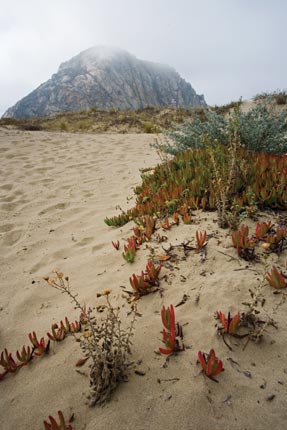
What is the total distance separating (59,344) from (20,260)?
176 cm

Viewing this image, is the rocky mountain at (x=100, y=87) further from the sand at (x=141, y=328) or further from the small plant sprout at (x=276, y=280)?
the small plant sprout at (x=276, y=280)

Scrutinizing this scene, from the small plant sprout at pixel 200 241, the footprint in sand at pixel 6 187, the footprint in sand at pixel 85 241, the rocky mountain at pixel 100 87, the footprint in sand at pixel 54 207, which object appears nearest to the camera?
the small plant sprout at pixel 200 241

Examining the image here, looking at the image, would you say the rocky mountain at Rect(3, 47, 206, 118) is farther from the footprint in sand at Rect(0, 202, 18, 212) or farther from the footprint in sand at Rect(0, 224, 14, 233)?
the footprint in sand at Rect(0, 224, 14, 233)

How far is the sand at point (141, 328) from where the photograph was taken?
4.49ft

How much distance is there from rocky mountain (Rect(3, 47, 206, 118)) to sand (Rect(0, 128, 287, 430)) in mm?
64672

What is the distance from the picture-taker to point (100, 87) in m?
75.5

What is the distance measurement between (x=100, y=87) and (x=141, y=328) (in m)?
84.1

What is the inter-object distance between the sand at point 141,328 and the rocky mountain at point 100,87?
64672 millimetres

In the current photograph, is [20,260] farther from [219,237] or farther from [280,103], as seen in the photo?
[280,103]

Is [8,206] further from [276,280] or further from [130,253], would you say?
[276,280]

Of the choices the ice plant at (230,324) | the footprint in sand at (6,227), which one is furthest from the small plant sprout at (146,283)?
the footprint in sand at (6,227)

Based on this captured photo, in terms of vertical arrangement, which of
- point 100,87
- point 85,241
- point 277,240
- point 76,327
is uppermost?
point 100,87

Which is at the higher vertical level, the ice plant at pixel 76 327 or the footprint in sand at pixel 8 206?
the footprint in sand at pixel 8 206

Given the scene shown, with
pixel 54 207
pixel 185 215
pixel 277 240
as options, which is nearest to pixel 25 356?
pixel 185 215
